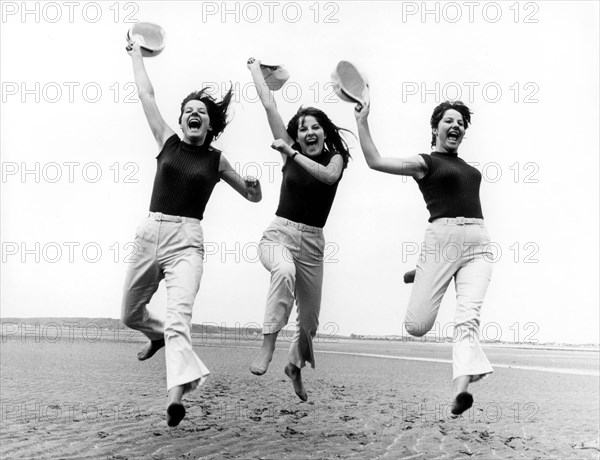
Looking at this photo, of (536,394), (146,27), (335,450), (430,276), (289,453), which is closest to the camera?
(430,276)

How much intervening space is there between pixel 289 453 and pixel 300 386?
21.1 meters

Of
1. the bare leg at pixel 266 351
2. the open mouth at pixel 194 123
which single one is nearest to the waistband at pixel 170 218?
the open mouth at pixel 194 123

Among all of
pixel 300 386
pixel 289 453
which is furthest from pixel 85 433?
pixel 300 386

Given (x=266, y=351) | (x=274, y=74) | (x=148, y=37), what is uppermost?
(x=148, y=37)

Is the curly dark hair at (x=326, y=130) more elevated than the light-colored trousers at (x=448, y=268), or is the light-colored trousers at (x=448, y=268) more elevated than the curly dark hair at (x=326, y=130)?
the curly dark hair at (x=326, y=130)

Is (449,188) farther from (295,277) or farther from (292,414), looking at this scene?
(292,414)

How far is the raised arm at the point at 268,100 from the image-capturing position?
31.0ft

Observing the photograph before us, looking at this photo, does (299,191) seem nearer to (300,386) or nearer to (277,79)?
(277,79)

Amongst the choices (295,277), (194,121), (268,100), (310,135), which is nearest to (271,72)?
(268,100)

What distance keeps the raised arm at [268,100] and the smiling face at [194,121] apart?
676mm

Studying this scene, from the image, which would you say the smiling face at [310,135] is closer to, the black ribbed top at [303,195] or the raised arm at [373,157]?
the black ribbed top at [303,195]

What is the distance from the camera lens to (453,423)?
4219cm

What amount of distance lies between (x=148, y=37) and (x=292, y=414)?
117ft

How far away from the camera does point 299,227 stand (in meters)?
9.55
